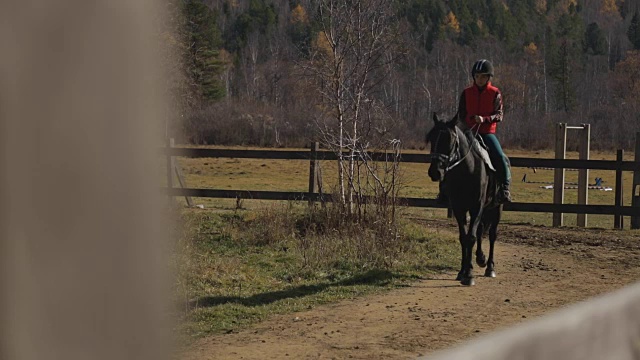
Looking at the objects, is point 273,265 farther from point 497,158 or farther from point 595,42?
point 595,42

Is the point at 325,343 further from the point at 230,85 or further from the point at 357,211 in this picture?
the point at 230,85

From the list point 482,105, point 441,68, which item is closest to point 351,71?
point 482,105

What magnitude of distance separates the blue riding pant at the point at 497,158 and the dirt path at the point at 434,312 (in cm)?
116

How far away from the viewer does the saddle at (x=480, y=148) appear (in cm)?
1123

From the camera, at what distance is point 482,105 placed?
1141 centimetres

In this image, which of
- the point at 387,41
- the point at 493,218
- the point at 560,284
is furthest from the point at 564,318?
the point at 387,41

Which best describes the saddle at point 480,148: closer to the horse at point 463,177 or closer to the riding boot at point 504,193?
the horse at point 463,177

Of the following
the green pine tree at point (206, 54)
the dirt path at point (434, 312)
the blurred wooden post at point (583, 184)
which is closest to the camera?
the dirt path at point (434, 312)

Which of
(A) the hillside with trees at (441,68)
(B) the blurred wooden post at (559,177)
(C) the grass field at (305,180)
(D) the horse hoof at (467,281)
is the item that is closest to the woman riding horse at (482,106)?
(D) the horse hoof at (467,281)

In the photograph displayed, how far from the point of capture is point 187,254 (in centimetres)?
1170

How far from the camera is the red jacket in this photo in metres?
11.4

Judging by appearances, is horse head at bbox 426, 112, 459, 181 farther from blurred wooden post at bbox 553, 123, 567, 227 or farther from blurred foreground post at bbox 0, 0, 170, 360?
blurred foreground post at bbox 0, 0, 170, 360

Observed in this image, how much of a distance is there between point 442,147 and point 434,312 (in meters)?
2.09

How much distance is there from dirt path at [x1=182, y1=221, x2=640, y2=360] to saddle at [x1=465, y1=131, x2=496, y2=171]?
1.34m
